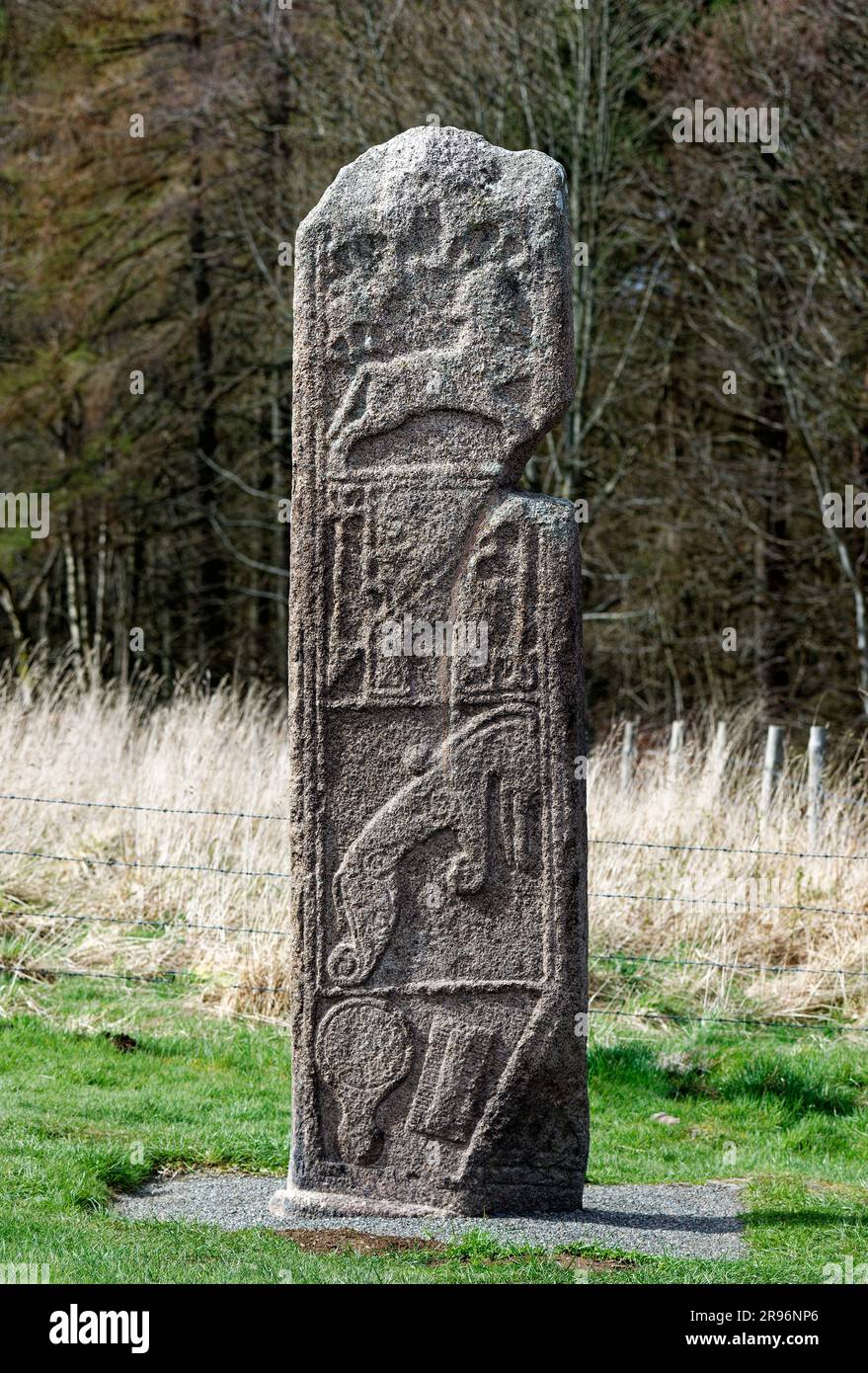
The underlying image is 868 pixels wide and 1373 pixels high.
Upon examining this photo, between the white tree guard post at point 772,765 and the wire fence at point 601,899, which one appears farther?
the white tree guard post at point 772,765

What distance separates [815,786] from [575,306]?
727 cm

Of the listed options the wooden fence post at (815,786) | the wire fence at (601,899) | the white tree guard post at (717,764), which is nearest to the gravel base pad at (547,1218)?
the wire fence at (601,899)

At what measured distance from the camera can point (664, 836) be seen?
8359 millimetres

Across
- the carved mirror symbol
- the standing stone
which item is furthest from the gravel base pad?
the carved mirror symbol

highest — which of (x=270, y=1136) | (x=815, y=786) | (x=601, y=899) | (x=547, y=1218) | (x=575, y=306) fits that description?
(x=575, y=306)

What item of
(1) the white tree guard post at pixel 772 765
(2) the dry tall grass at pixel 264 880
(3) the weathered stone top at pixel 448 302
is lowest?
(2) the dry tall grass at pixel 264 880

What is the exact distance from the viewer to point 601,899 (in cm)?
784

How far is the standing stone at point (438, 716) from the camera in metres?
4.55

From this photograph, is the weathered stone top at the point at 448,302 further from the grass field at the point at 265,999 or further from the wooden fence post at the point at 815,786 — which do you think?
the wooden fence post at the point at 815,786

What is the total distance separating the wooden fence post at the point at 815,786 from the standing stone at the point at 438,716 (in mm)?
3888

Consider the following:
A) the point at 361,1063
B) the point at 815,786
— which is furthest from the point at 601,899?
the point at 361,1063

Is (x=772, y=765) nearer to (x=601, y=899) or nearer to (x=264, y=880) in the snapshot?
(x=601, y=899)

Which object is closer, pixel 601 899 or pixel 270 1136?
pixel 270 1136
